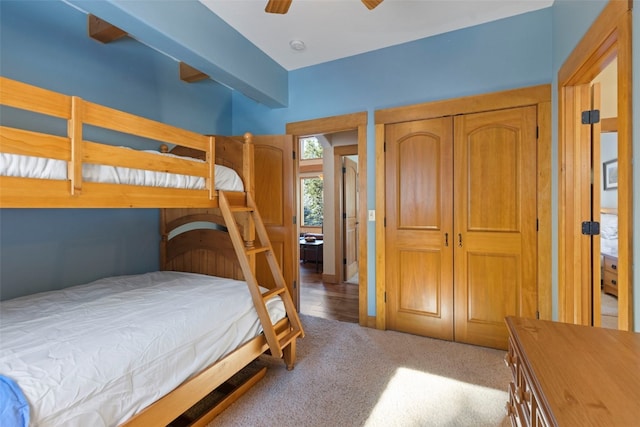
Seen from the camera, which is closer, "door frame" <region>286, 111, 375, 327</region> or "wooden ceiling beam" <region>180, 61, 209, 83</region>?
"door frame" <region>286, 111, 375, 327</region>

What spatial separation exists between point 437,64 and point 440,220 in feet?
4.75

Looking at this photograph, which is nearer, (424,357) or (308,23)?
(424,357)

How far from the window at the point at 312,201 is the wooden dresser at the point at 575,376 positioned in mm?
7369

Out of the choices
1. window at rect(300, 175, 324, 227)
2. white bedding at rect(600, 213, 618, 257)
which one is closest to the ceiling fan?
white bedding at rect(600, 213, 618, 257)

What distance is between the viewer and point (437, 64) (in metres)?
Answer: 2.69

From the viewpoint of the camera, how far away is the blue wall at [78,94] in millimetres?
2037

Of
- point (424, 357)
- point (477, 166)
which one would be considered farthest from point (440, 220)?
point (424, 357)

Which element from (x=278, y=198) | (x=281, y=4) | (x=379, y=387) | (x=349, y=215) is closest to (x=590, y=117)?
(x=281, y=4)

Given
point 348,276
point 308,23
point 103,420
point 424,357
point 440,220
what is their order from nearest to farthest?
1. point 103,420
2. point 424,357
3. point 308,23
4. point 440,220
5. point 348,276

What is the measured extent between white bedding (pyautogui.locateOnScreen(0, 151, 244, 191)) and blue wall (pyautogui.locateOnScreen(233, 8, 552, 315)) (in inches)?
60.7

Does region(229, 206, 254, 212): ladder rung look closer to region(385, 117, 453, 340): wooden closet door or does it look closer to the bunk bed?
the bunk bed

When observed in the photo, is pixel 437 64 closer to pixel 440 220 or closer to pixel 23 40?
pixel 440 220

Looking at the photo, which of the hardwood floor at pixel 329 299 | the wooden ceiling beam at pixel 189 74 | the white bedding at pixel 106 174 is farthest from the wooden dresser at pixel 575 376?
the wooden ceiling beam at pixel 189 74

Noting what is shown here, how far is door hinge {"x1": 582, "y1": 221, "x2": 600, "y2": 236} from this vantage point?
1.92m
